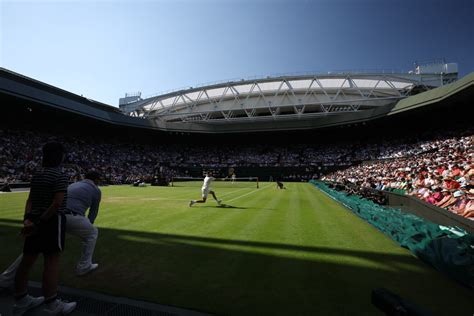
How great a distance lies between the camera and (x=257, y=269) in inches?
185

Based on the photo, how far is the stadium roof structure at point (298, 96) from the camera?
46.5 metres

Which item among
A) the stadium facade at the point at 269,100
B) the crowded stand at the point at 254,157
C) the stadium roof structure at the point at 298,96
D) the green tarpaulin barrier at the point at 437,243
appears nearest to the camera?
the green tarpaulin barrier at the point at 437,243

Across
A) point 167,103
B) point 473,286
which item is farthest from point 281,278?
point 167,103

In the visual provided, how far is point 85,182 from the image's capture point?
4.65 m

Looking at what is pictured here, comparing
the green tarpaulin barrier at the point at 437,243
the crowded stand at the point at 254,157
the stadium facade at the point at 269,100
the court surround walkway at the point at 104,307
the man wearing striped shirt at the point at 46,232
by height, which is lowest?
the court surround walkway at the point at 104,307

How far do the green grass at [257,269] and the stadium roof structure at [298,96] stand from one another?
1580 inches

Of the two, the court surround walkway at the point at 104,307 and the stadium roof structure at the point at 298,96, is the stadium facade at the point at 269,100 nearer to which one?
the stadium roof structure at the point at 298,96

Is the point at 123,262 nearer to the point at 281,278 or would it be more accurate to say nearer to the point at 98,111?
the point at 281,278

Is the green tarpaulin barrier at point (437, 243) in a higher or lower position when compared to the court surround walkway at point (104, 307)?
higher

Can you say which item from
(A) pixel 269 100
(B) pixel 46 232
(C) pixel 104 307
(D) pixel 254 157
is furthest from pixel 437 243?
(A) pixel 269 100

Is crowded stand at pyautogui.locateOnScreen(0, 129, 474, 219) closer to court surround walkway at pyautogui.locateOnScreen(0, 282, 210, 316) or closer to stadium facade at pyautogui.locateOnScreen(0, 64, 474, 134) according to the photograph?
stadium facade at pyautogui.locateOnScreen(0, 64, 474, 134)

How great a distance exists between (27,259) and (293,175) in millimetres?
45301

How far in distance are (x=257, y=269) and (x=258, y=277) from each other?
360 millimetres

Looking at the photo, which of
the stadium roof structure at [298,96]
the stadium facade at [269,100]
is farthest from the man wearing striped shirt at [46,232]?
the stadium roof structure at [298,96]
